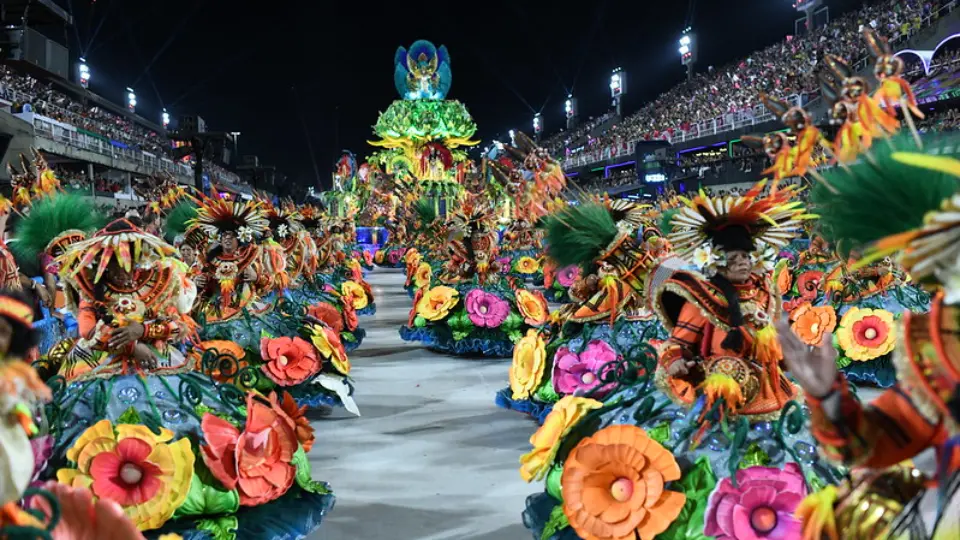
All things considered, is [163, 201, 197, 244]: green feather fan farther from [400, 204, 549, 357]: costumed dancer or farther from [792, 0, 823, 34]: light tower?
[792, 0, 823, 34]: light tower

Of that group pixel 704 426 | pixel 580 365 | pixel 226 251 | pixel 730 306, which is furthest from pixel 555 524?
pixel 226 251

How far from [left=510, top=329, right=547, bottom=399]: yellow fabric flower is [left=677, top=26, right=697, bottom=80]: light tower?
3523cm

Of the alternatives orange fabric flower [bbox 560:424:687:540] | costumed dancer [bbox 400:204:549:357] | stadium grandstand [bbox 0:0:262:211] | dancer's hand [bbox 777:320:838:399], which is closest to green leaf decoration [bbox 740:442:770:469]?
orange fabric flower [bbox 560:424:687:540]

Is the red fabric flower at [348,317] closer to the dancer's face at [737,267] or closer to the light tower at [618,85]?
the dancer's face at [737,267]

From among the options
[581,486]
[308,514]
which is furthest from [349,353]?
[581,486]

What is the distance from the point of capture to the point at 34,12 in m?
21.1

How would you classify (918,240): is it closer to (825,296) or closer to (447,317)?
(825,296)

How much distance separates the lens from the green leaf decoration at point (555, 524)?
3803 mm

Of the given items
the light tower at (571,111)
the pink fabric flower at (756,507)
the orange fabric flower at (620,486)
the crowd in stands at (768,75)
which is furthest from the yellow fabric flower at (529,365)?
the light tower at (571,111)

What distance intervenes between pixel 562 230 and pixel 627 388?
2.37 m

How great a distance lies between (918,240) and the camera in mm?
1808

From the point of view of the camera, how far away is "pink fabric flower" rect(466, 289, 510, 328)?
1084 centimetres

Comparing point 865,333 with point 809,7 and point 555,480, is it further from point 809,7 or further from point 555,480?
point 809,7

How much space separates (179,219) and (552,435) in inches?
191
